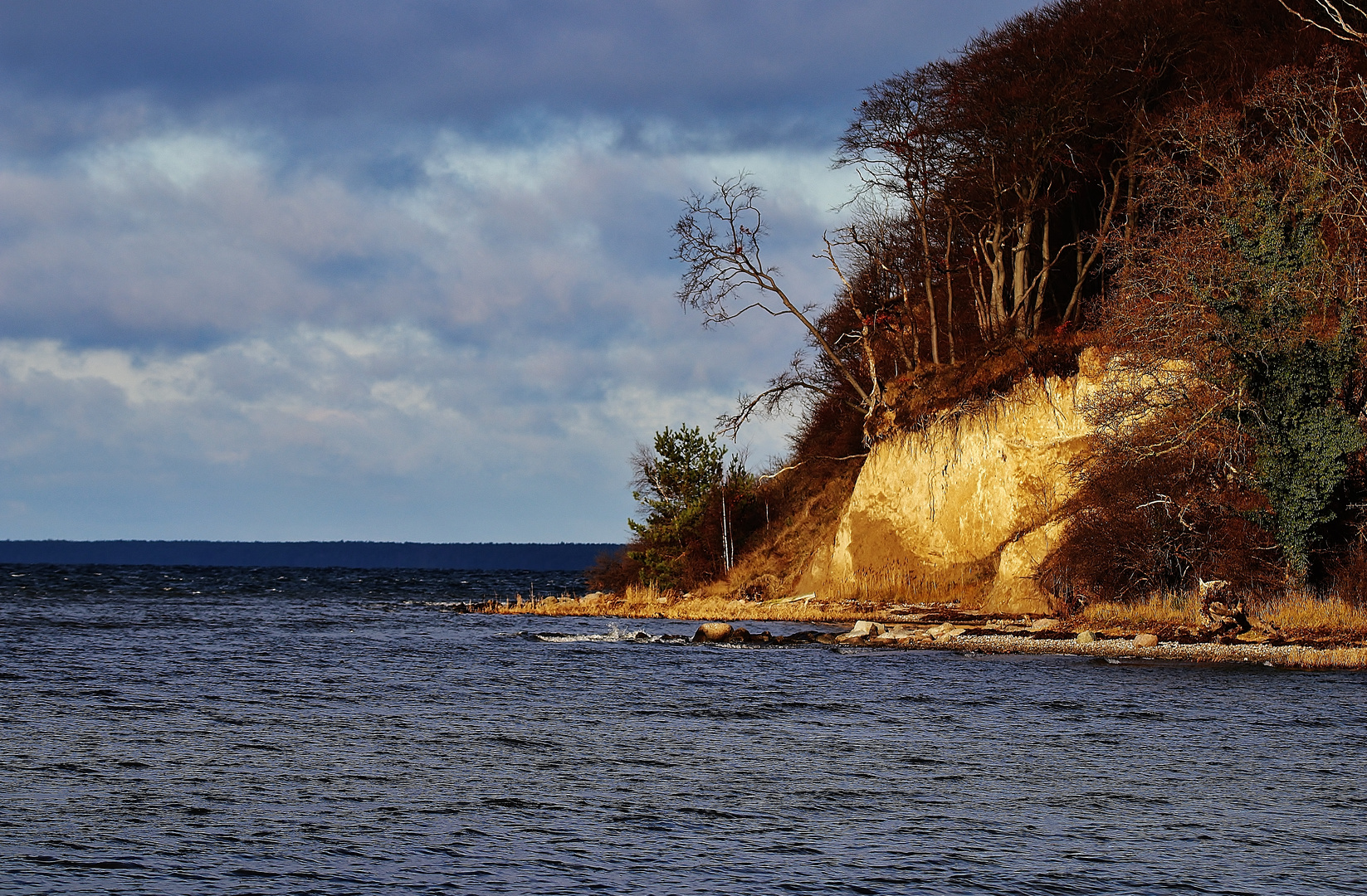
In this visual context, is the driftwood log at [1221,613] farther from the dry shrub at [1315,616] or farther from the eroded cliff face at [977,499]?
the eroded cliff face at [977,499]

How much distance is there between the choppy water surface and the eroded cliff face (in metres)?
11.2

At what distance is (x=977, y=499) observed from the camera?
42.4 meters

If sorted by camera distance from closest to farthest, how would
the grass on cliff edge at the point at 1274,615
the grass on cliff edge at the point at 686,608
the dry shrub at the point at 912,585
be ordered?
the grass on cliff edge at the point at 1274,615 → the dry shrub at the point at 912,585 → the grass on cliff edge at the point at 686,608

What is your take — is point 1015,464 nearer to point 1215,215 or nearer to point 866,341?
point 866,341

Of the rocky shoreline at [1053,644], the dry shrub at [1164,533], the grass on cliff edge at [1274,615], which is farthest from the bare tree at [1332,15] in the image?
the rocky shoreline at [1053,644]

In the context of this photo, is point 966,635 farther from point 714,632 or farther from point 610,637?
point 610,637

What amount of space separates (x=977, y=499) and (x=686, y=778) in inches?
1152

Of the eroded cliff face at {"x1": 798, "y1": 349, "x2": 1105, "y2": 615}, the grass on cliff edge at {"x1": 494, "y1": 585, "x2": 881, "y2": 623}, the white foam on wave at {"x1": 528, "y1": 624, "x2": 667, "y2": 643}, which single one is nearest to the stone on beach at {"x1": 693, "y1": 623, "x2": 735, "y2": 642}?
the white foam on wave at {"x1": 528, "y1": 624, "x2": 667, "y2": 643}

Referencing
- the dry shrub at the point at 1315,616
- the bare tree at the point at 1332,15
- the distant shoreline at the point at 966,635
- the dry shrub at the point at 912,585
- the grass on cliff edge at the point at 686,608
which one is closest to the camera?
the distant shoreline at the point at 966,635

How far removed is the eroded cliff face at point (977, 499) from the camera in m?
39.5

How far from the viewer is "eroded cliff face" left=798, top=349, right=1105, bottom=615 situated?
129 ft

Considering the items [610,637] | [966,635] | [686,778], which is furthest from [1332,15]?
[686,778]

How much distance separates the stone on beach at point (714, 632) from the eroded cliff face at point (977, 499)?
8942 mm

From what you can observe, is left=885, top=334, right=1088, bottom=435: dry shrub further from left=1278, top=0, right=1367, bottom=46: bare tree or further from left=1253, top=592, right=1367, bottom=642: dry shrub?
left=1253, top=592, right=1367, bottom=642: dry shrub
